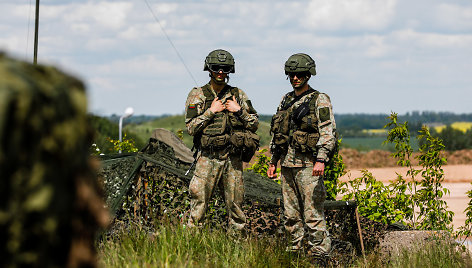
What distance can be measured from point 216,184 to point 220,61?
1337mm

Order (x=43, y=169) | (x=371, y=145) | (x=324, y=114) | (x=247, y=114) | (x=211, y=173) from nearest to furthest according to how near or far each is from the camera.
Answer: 1. (x=43, y=169)
2. (x=324, y=114)
3. (x=211, y=173)
4. (x=247, y=114)
5. (x=371, y=145)

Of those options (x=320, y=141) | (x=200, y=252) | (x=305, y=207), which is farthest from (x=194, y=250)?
(x=320, y=141)

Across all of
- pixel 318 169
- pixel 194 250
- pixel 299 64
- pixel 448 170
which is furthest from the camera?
pixel 448 170

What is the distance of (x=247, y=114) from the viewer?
6980 millimetres

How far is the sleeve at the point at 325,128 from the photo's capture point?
657cm

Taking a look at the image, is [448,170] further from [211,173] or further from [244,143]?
[211,173]

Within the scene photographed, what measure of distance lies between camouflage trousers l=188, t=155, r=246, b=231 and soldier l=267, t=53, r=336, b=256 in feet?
1.68

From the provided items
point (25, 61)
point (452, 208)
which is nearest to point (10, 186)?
point (25, 61)

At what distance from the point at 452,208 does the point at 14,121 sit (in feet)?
53.8

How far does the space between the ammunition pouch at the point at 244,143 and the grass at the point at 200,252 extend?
100cm

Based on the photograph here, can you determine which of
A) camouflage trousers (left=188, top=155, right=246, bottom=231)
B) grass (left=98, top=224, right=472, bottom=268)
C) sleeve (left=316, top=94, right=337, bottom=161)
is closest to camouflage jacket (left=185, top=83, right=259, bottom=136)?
camouflage trousers (left=188, top=155, right=246, bottom=231)

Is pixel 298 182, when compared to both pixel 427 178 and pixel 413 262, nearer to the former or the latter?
pixel 413 262

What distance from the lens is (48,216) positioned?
1.79 meters

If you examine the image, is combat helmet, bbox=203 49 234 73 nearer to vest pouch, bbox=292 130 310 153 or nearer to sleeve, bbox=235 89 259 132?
sleeve, bbox=235 89 259 132
